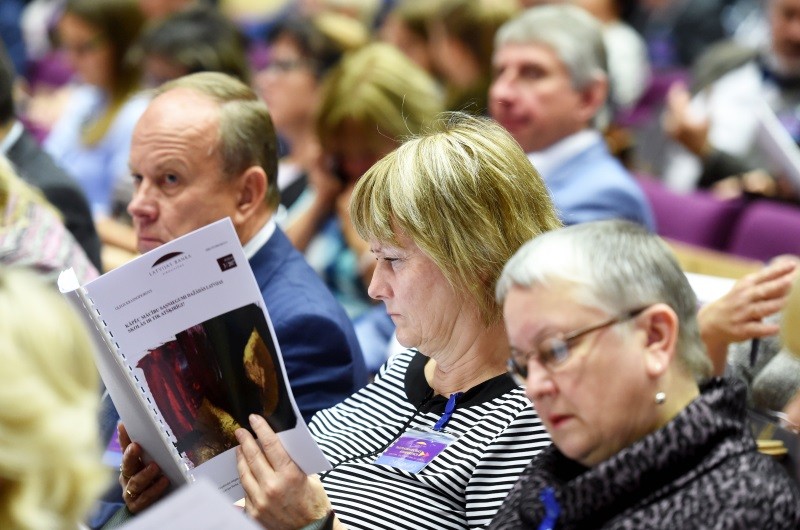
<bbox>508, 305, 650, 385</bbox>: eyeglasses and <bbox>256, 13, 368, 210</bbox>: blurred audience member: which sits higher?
<bbox>256, 13, 368, 210</bbox>: blurred audience member

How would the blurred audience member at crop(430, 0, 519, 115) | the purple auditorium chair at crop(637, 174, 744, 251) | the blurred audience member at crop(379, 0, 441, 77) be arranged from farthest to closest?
the blurred audience member at crop(379, 0, 441, 77) → the blurred audience member at crop(430, 0, 519, 115) → the purple auditorium chair at crop(637, 174, 744, 251)

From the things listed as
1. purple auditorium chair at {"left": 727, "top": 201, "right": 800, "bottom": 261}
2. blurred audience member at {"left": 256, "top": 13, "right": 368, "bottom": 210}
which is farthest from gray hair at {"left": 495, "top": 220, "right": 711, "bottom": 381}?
blurred audience member at {"left": 256, "top": 13, "right": 368, "bottom": 210}

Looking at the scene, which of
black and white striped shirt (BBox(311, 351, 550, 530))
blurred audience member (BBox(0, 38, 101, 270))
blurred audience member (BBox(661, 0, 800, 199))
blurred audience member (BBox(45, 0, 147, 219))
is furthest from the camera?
blurred audience member (BBox(45, 0, 147, 219))

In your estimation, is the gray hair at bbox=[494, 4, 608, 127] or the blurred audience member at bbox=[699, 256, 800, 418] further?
the gray hair at bbox=[494, 4, 608, 127]

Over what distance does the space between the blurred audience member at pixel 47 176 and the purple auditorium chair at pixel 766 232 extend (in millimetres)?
2329

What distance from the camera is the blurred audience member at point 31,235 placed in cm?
277

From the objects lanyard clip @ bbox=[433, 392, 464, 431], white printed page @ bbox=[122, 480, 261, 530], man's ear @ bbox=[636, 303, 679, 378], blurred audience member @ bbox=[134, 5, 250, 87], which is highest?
blurred audience member @ bbox=[134, 5, 250, 87]

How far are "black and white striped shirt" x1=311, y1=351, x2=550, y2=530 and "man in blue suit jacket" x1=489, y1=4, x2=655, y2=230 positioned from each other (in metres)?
1.63

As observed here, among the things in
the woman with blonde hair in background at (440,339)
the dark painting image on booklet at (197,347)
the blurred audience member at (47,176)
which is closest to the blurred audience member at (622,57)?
the blurred audience member at (47,176)

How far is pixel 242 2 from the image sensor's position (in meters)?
8.29

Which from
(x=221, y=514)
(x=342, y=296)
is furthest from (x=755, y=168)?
(x=221, y=514)

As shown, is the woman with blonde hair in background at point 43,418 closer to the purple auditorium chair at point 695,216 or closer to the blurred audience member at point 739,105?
the purple auditorium chair at point 695,216

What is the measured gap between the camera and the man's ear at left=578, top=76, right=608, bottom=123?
3.90 meters

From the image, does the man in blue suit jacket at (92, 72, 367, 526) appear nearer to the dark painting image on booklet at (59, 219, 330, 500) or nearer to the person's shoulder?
the dark painting image on booklet at (59, 219, 330, 500)
